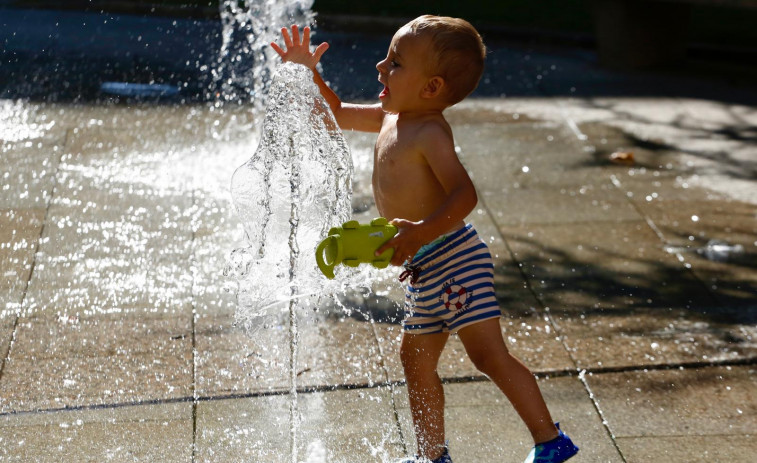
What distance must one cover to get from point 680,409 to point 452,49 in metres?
1.66

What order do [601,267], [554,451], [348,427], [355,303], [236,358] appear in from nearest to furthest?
1. [554,451]
2. [348,427]
3. [236,358]
4. [355,303]
5. [601,267]

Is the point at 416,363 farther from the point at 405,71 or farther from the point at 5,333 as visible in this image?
the point at 5,333

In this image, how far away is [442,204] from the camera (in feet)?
9.99

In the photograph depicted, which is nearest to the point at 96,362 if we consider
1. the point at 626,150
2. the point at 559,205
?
the point at 559,205

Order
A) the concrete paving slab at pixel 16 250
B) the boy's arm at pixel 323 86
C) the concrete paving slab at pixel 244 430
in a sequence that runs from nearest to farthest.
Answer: the concrete paving slab at pixel 244 430 → the boy's arm at pixel 323 86 → the concrete paving slab at pixel 16 250

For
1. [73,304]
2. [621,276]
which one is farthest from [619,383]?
[73,304]

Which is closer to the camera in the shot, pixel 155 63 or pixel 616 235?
pixel 616 235

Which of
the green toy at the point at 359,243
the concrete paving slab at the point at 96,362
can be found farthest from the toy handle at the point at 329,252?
the concrete paving slab at the point at 96,362

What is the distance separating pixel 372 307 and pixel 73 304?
1305 mm

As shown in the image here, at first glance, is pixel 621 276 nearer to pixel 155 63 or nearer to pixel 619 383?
pixel 619 383

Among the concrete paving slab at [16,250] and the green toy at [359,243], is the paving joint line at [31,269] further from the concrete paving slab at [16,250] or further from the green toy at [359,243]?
the green toy at [359,243]

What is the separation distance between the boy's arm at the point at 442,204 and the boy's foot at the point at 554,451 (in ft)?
2.47

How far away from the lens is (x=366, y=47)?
27.9 ft

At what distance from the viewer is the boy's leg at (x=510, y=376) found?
315 centimetres
